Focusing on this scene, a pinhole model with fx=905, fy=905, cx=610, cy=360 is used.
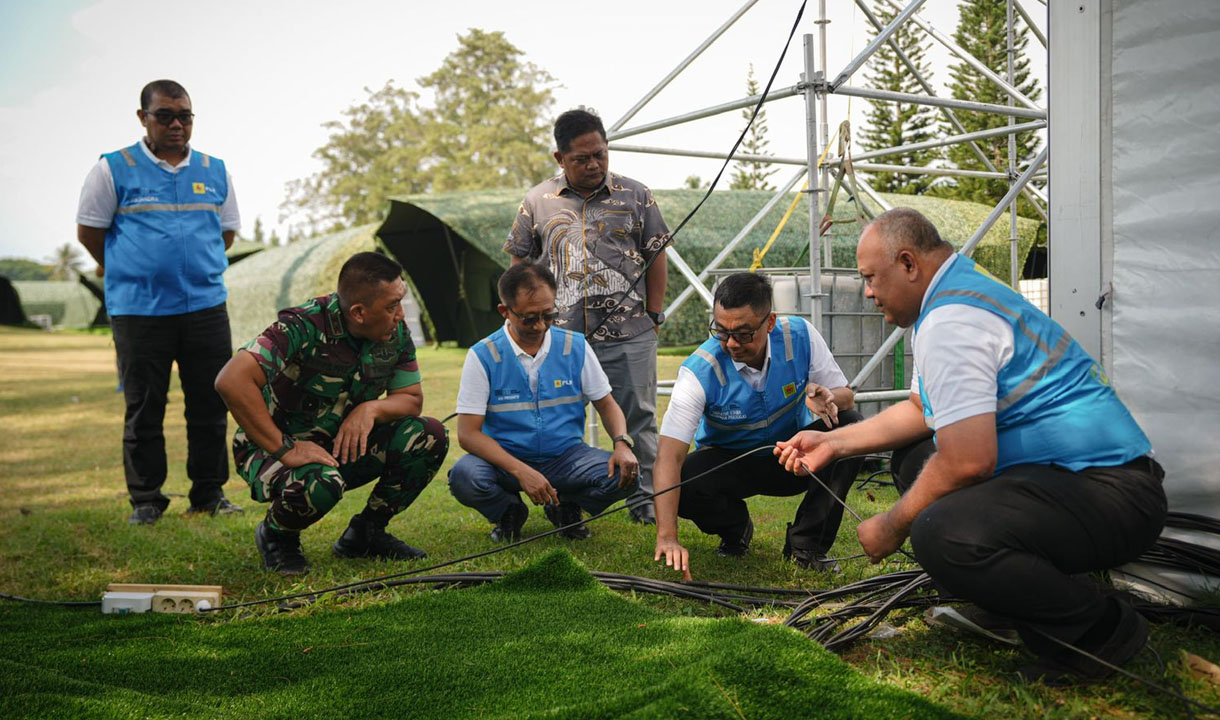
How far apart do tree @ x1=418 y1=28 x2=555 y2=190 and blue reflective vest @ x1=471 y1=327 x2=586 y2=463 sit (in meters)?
29.2

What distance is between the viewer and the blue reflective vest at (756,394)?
3.43 meters

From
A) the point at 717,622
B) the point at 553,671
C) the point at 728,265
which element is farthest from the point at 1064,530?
the point at 728,265

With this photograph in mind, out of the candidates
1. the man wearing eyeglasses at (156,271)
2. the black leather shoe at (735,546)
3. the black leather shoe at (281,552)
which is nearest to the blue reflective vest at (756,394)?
the black leather shoe at (735,546)

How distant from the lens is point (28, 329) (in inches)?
1569

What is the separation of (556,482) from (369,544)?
2.72 feet

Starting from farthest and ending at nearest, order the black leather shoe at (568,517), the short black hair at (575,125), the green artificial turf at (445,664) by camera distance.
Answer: the short black hair at (575,125)
the black leather shoe at (568,517)
the green artificial turf at (445,664)

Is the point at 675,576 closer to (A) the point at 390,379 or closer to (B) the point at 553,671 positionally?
(B) the point at 553,671

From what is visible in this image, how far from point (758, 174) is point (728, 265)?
21370 mm

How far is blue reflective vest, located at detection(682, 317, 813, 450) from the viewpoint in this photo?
11.3 ft

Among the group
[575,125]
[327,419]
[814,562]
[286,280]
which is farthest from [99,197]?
[286,280]

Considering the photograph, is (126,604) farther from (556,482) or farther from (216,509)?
(216,509)

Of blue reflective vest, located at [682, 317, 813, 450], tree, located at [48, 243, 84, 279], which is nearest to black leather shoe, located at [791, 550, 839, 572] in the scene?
blue reflective vest, located at [682, 317, 813, 450]

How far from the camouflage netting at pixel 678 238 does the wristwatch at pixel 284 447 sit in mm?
9341

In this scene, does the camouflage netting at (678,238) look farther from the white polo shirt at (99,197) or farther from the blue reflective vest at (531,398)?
the blue reflective vest at (531,398)
